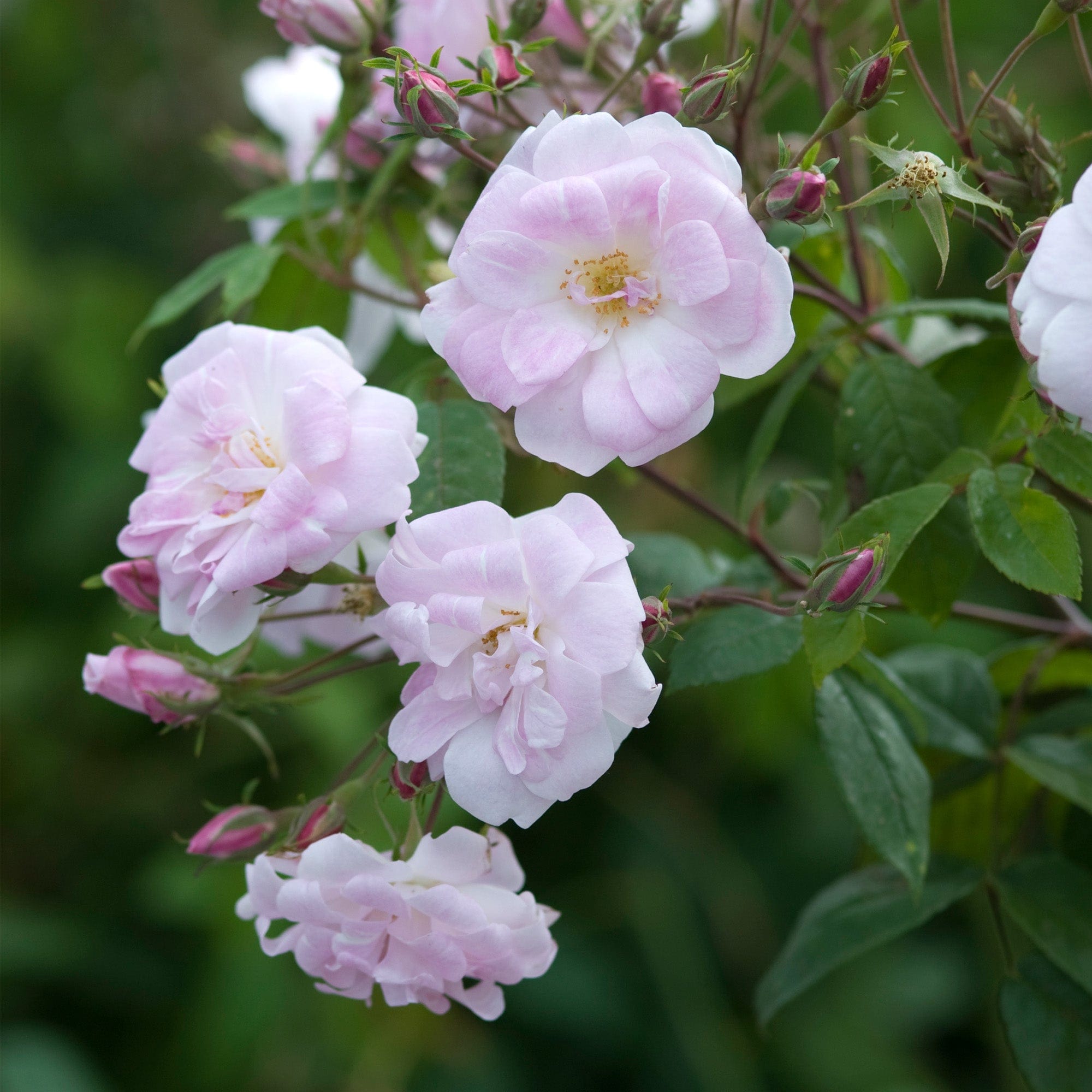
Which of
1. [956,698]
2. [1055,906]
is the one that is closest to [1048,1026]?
[1055,906]

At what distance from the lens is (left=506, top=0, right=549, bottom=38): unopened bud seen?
1.94 ft

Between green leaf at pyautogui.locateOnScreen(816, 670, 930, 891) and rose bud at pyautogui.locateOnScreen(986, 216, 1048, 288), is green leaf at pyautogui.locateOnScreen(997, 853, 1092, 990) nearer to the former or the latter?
green leaf at pyautogui.locateOnScreen(816, 670, 930, 891)

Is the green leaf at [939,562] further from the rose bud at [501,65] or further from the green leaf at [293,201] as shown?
the green leaf at [293,201]

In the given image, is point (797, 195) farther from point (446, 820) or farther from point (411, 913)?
point (446, 820)

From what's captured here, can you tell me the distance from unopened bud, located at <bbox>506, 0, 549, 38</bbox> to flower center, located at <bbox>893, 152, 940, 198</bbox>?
0.24 metres

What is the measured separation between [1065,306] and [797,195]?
A: 103 millimetres

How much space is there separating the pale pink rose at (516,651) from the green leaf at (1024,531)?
6.4 inches

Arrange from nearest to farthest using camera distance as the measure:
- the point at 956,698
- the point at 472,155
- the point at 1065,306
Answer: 1. the point at 1065,306
2. the point at 472,155
3. the point at 956,698

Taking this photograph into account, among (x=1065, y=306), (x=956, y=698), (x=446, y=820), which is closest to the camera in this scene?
(x=1065, y=306)

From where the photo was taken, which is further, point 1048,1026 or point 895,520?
point 1048,1026

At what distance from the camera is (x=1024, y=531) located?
0.49 metres

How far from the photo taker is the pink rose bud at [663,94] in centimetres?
54

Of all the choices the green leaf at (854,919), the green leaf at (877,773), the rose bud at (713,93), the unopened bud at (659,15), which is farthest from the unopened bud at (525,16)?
the green leaf at (854,919)

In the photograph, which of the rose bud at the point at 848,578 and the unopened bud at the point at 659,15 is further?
→ the unopened bud at the point at 659,15
